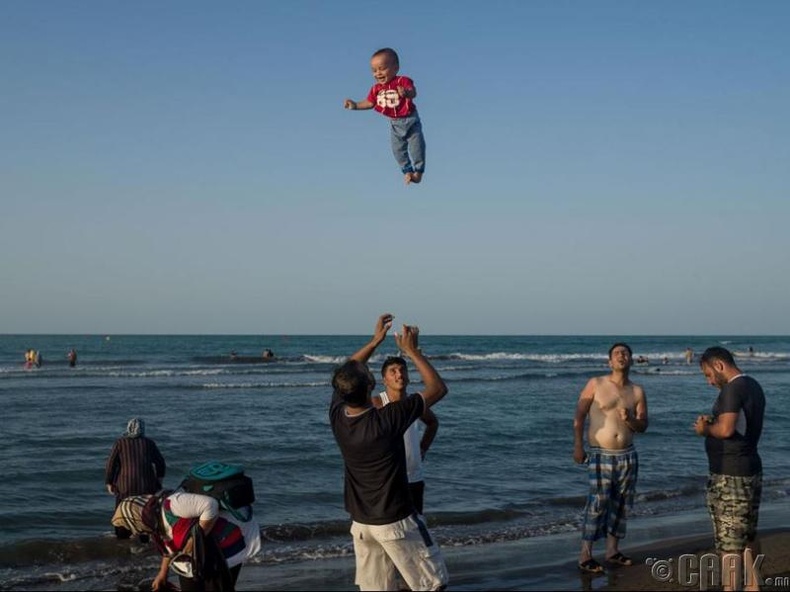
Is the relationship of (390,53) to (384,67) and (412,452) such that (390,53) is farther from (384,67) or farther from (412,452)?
(412,452)

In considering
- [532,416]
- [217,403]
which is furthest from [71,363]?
[532,416]

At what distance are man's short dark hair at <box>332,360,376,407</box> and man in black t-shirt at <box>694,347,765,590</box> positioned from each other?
2680mm

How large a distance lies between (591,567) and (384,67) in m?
4.62

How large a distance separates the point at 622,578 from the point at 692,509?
439cm

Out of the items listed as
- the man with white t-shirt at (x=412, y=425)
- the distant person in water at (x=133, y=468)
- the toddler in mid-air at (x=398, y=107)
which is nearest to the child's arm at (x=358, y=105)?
the toddler in mid-air at (x=398, y=107)

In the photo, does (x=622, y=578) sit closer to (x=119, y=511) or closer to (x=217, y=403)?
(x=119, y=511)

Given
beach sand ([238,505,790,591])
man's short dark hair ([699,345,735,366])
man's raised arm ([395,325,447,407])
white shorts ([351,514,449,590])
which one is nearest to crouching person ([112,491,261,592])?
white shorts ([351,514,449,590])

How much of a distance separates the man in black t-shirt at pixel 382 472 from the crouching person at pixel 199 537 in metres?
0.96

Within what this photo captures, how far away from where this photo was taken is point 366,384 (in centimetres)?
477

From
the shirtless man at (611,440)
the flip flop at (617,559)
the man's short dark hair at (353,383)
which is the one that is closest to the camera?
the man's short dark hair at (353,383)

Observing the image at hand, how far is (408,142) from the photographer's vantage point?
21.4 ft

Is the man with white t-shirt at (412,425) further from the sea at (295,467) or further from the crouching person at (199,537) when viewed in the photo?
the sea at (295,467)

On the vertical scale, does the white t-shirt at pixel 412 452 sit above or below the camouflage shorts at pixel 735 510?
above

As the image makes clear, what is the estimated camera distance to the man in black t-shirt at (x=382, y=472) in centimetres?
475
